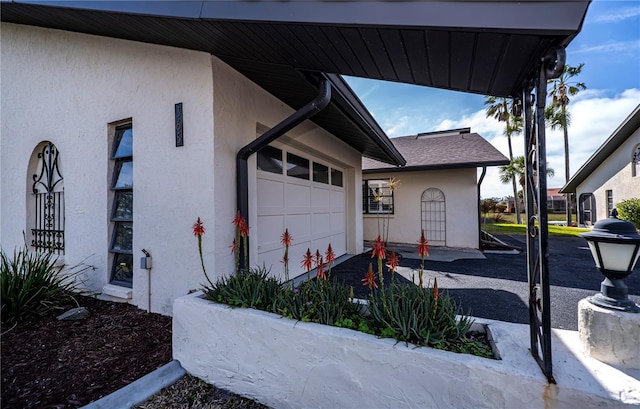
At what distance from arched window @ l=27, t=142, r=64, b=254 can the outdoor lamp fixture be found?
6.46 meters

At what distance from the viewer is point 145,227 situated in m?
3.61

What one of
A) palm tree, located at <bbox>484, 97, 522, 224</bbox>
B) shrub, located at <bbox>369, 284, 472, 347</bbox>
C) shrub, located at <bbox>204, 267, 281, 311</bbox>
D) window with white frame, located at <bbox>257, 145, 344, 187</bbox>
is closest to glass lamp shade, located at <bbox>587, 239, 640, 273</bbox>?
shrub, located at <bbox>369, 284, 472, 347</bbox>

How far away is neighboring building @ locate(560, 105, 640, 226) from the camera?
11203 millimetres

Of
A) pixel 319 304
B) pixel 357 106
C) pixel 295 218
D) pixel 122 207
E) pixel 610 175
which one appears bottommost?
pixel 319 304

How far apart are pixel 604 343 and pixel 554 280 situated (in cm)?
465

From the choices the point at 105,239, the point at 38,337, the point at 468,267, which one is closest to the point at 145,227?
the point at 105,239

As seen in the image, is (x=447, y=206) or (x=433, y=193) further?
(x=433, y=193)

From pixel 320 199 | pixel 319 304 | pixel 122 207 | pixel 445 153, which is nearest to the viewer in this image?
pixel 319 304

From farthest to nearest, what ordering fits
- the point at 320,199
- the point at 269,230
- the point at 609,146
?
the point at 609,146 → the point at 320,199 → the point at 269,230

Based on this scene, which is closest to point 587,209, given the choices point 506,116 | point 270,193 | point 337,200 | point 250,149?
point 506,116

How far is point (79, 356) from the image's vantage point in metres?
2.64

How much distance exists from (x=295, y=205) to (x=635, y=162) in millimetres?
14763

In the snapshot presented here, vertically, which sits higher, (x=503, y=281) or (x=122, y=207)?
(x=122, y=207)

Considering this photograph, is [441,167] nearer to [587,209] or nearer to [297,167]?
[297,167]
